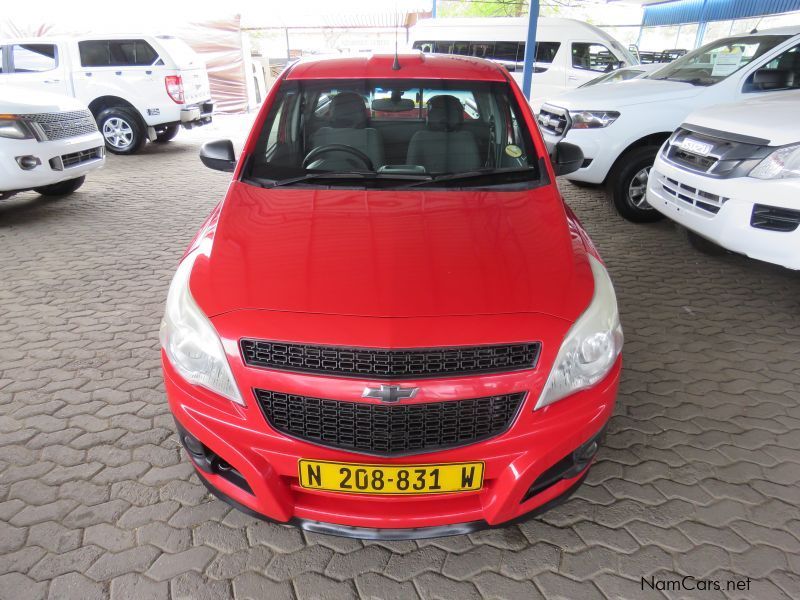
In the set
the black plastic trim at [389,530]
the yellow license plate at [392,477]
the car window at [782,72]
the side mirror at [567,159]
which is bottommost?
the black plastic trim at [389,530]

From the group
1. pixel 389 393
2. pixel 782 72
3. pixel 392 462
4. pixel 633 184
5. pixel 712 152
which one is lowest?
pixel 633 184

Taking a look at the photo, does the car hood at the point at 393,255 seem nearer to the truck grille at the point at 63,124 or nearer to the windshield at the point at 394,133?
the windshield at the point at 394,133

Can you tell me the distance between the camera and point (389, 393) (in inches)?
62.6

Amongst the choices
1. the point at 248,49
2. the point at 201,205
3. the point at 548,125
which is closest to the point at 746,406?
the point at 548,125

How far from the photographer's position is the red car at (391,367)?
1630 mm

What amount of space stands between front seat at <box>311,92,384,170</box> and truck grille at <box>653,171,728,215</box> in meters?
2.50

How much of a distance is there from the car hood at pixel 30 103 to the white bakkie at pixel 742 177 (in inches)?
237

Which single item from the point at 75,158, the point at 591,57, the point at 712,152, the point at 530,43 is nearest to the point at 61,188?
the point at 75,158

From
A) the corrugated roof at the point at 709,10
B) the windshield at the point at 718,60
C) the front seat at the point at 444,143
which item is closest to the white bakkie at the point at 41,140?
the front seat at the point at 444,143

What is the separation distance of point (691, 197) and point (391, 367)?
3390 millimetres

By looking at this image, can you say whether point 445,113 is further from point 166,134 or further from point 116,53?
point 166,134

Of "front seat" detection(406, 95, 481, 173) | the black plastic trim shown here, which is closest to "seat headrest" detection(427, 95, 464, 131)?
"front seat" detection(406, 95, 481, 173)

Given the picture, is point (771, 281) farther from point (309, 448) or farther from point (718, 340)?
point (309, 448)

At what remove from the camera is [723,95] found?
528 centimetres
